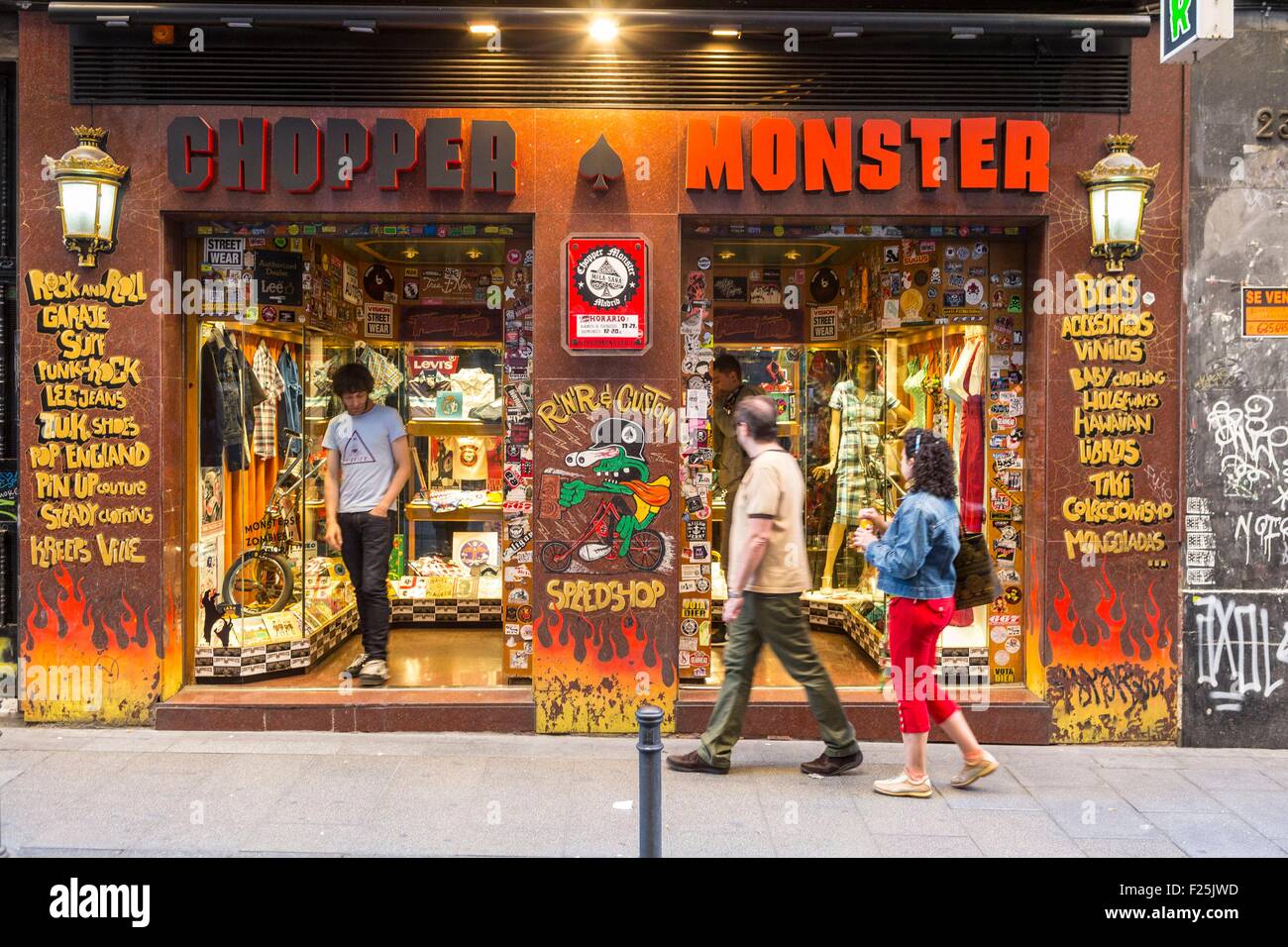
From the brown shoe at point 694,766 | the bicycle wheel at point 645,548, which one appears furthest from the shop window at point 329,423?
the brown shoe at point 694,766

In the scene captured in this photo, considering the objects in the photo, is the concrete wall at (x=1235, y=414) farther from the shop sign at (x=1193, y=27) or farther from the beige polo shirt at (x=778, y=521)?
the beige polo shirt at (x=778, y=521)

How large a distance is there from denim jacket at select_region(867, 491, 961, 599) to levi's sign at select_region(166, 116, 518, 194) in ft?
10.2

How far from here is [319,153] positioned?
6527 mm

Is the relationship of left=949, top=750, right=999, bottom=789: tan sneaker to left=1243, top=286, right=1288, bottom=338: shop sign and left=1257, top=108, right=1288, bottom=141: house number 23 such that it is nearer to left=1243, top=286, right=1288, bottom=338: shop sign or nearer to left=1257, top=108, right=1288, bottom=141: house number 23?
left=1243, top=286, right=1288, bottom=338: shop sign

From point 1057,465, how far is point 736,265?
10.3 ft

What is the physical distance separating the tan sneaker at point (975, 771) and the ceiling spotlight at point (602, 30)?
463 centimetres

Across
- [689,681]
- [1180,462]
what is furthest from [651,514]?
[1180,462]

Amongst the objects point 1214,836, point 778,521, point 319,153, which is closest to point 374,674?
point 778,521

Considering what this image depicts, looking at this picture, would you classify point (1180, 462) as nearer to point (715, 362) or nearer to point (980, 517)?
point (980, 517)

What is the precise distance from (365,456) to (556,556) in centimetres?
160

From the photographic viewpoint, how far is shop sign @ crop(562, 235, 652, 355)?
6602 mm

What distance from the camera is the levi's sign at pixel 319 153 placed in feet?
21.4

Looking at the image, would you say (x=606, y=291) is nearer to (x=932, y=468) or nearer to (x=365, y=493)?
(x=365, y=493)

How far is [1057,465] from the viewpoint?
21.9ft
